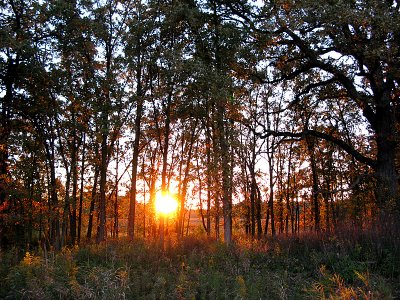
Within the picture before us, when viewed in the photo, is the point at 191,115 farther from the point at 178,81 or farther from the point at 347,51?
the point at 347,51

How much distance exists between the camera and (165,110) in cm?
1919

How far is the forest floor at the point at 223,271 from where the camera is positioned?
691cm

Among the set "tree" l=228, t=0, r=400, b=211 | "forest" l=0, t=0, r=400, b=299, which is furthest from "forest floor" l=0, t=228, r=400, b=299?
"tree" l=228, t=0, r=400, b=211

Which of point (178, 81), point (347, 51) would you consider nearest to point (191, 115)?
point (178, 81)

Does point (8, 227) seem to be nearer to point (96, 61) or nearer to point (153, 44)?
point (96, 61)

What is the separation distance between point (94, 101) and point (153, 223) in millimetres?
17249

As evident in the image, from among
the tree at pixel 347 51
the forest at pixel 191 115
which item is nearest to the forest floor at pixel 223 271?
the forest at pixel 191 115

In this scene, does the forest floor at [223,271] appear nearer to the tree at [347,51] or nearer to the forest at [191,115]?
the forest at [191,115]

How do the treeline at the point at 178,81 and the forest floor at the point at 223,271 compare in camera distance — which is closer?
the forest floor at the point at 223,271

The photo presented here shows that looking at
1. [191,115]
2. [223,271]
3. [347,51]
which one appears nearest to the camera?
[223,271]

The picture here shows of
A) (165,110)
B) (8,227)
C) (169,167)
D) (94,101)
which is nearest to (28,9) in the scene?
(94,101)

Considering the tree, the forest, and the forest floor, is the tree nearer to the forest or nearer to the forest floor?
the forest

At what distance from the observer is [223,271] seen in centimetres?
916

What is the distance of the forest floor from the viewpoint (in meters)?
6.91
